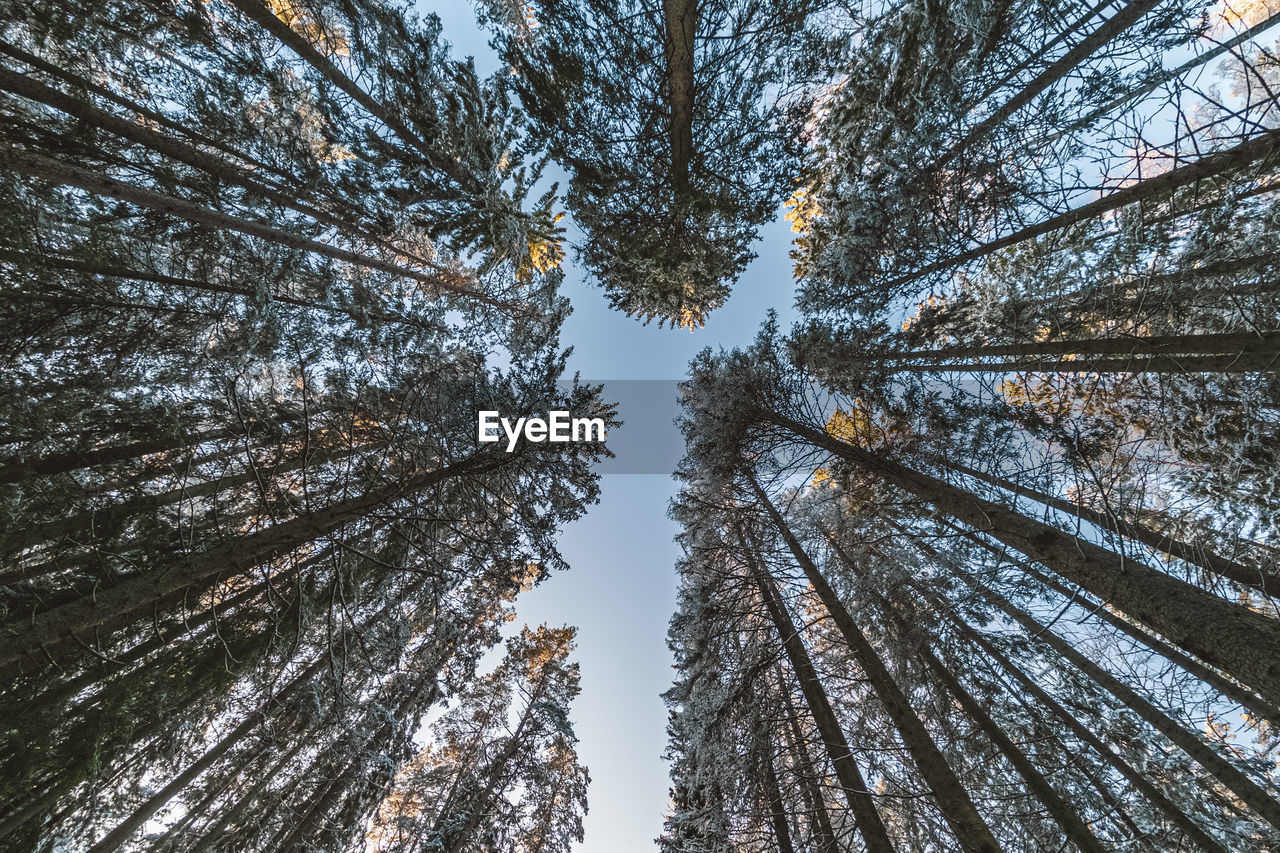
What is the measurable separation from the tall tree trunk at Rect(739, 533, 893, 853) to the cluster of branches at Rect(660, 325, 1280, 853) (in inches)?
1.3

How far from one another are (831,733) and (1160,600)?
4.09 meters

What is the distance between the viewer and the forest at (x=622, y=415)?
4.64m

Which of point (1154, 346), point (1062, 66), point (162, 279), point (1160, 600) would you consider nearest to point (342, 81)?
point (162, 279)

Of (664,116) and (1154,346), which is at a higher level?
(664,116)

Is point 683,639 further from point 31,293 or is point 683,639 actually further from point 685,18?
point 31,293

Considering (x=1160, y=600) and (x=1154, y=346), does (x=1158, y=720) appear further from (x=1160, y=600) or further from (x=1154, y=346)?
(x=1160, y=600)

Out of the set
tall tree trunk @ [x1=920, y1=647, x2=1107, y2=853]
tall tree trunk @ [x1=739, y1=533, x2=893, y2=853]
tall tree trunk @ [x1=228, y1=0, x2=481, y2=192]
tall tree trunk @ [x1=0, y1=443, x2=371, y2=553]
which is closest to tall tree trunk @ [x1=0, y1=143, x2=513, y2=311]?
tall tree trunk @ [x1=228, y1=0, x2=481, y2=192]

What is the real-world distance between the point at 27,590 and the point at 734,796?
930 cm

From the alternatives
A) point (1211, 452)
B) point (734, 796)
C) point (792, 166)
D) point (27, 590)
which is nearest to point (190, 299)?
point (27, 590)

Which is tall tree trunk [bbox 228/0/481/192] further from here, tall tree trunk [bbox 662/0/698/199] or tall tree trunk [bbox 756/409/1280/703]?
tall tree trunk [bbox 756/409/1280/703]

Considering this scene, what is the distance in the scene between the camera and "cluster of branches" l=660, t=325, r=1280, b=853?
4512mm

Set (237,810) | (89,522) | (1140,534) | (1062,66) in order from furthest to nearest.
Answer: (237,810), (89,522), (1140,534), (1062,66)

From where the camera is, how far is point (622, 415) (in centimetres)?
965

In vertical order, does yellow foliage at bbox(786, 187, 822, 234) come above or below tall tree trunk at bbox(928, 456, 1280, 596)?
above
